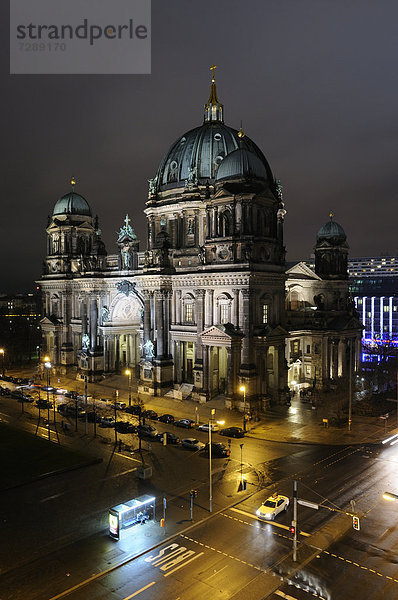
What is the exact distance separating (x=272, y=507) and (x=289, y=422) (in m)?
25.3

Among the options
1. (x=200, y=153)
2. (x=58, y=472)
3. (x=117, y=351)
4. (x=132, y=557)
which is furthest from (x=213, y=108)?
(x=132, y=557)

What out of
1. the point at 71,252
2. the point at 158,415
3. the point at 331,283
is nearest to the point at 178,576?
the point at 158,415

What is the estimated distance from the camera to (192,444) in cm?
4906

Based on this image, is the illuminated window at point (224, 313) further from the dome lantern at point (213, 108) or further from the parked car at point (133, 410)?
the dome lantern at point (213, 108)

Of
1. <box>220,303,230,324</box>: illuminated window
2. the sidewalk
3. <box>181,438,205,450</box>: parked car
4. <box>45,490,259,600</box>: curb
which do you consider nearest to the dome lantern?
<box>220,303,230,324</box>: illuminated window

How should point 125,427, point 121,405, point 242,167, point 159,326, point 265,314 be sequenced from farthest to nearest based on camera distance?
1. point 159,326
2. point 121,405
3. point 265,314
4. point 242,167
5. point 125,427

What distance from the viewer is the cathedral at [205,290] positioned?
6488cm

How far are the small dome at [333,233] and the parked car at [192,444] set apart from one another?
174 ft

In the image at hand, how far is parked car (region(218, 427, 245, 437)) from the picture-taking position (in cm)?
5275

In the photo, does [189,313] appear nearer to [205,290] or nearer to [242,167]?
[205,290]

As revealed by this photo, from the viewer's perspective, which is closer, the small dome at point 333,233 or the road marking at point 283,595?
the road marking at point 283,595

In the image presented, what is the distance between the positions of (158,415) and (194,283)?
66.5 feet

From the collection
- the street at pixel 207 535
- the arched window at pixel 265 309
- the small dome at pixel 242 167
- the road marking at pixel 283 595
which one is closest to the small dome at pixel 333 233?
the small dome at pixel 242 167

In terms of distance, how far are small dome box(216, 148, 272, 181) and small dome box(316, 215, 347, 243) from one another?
26253 mm
